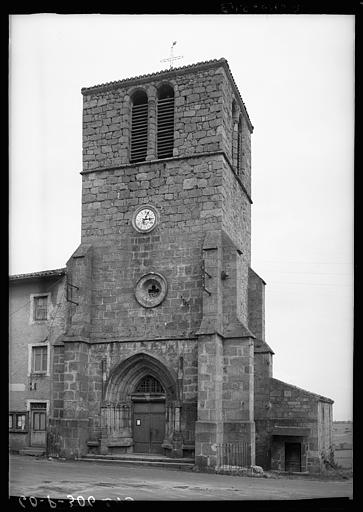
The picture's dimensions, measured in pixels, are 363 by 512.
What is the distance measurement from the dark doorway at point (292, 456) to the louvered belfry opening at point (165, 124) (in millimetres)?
11287

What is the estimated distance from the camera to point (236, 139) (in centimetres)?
2841

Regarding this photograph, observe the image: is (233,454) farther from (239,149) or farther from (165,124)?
(239,149)

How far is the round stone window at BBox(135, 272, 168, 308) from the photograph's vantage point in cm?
2514

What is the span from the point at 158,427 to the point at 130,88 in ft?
40.5

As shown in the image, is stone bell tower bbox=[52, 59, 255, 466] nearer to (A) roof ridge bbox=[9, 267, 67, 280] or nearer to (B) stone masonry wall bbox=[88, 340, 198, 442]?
(B) stone masonry wall bbox=[88, 340, 198, 442]

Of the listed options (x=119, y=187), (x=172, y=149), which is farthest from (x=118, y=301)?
(x=172, y=149)

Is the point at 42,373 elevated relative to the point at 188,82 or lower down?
lower down

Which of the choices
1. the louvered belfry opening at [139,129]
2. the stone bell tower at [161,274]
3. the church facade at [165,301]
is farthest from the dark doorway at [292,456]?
the louvered belfry opening at [139,129]

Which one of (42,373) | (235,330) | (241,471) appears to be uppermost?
(235,330)

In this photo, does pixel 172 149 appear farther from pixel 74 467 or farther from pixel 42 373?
pixel 74 467

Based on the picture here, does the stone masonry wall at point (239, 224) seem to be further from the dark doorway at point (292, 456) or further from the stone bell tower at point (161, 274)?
the dark doorway at point (292, 456)

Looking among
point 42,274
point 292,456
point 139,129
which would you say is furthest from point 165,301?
point 292,456

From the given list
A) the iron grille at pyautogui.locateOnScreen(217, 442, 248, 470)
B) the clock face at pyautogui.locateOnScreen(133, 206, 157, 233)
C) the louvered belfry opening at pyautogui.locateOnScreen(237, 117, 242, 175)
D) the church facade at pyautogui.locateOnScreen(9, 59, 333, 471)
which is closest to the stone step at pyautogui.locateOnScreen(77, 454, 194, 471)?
the church facade at pyautogui.locateOnScreen(9, 59, 333, 471)
